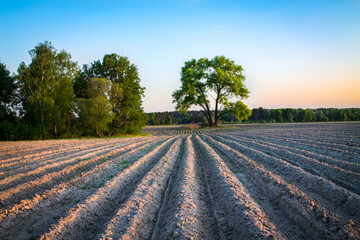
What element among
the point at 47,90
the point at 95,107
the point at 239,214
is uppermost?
the point at 47,90

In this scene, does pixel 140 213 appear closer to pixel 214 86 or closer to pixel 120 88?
pixel 120 88

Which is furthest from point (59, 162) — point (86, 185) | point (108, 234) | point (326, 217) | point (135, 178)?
point (326, 217)

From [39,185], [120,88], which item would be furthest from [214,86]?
[39,185]

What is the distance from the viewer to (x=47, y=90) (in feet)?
64.2

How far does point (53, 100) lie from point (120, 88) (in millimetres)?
7147

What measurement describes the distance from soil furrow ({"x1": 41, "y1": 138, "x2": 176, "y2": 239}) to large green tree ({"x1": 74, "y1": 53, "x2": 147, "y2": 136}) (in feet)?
63.4

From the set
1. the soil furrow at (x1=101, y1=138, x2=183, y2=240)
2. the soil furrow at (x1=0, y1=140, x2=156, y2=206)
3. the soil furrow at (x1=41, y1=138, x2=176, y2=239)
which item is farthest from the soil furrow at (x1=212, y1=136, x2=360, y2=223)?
the soil furrow at (x1=0, y1=140, x2=156, y2=206)

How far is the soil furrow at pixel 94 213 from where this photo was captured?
3.03m

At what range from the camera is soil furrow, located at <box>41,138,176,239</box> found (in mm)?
3031

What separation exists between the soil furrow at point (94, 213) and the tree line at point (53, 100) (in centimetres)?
1683

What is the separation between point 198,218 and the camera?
346 cm

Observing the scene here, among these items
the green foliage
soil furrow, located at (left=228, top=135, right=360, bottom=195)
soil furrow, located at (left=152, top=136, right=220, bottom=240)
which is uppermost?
the green foliage

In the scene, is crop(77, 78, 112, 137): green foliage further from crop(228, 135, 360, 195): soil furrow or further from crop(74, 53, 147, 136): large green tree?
crop(228, 135, 360, 195): soil furrow

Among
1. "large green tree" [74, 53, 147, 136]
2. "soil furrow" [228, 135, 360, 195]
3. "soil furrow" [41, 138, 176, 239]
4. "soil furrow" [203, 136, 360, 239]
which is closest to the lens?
"soil furrow" [203, 136, 360, 239]
